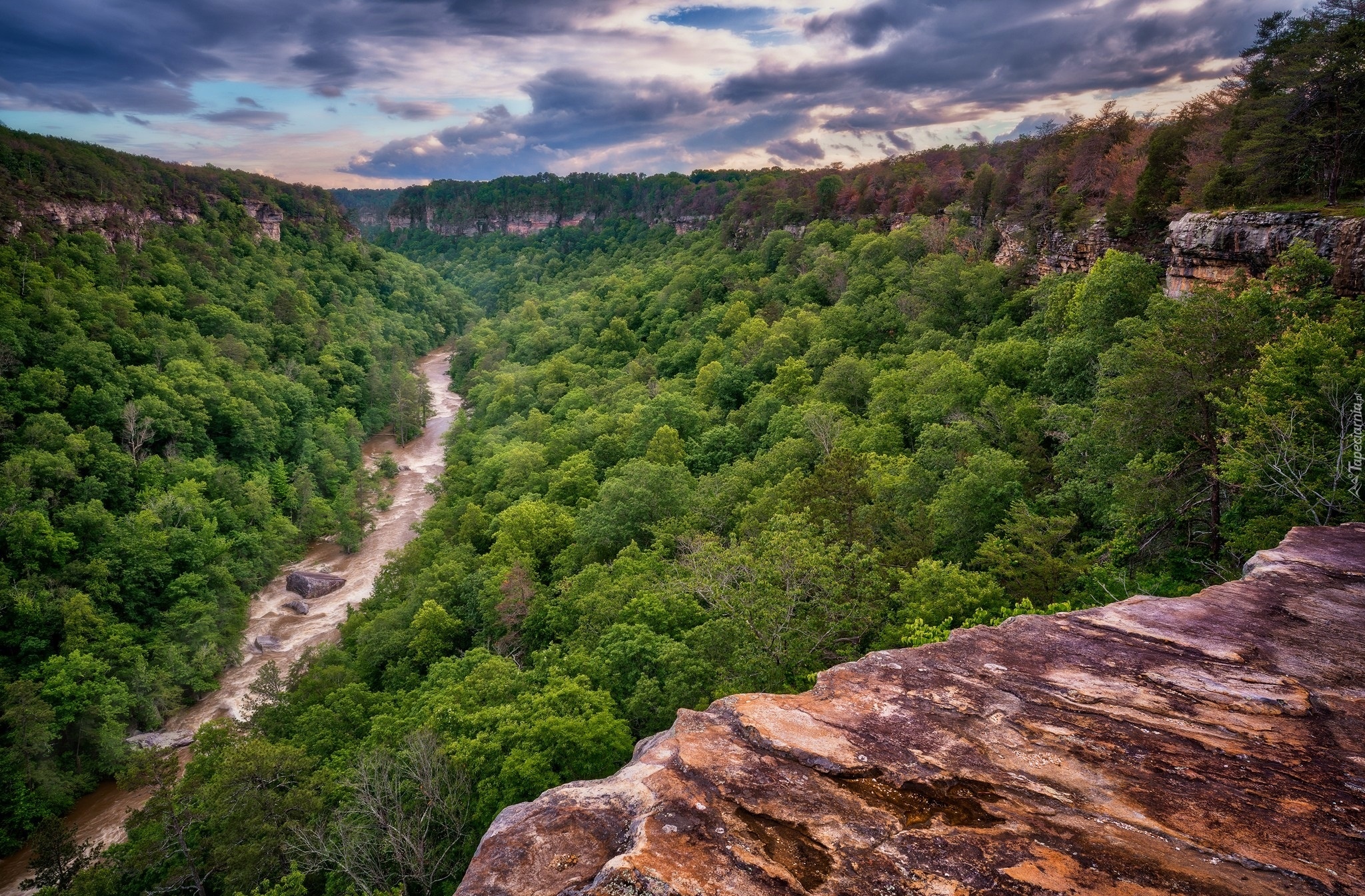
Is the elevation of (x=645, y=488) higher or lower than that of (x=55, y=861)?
higher

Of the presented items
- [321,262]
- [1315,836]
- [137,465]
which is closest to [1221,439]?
[1315,836]

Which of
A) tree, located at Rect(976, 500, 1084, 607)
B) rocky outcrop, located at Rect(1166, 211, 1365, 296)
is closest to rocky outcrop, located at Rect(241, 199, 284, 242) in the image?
rocky outcrop, located at Rect(1166, 211, 1365, 296)

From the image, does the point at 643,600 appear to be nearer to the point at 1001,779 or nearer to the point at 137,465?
the point at 1001,779

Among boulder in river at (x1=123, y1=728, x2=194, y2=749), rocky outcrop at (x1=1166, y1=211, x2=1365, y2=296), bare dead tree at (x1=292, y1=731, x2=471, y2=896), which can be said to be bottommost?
boulder in river at (x1=123, y1=728, x2=194, y2=749)

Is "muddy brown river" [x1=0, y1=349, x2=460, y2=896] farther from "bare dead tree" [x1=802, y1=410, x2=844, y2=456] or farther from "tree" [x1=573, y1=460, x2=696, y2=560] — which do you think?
"bare dead tree" [x1=802, y1=410, x2=844, y2=456]

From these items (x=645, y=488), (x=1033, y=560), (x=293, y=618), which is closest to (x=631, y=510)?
(x=645, y=488)

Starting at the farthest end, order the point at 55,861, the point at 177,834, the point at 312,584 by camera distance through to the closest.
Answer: the point at 312,584
the point at 55,861
the point at 177,834

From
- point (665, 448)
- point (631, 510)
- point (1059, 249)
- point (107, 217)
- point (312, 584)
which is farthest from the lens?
point (107, 217)

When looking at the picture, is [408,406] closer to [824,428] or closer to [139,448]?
[139,448]
